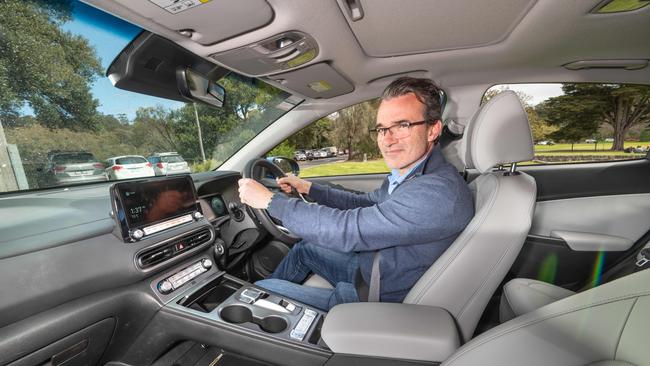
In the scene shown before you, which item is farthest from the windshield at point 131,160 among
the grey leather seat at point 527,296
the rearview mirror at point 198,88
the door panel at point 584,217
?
the door panel at point 584,217

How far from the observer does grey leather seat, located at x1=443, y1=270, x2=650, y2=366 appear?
531 mm

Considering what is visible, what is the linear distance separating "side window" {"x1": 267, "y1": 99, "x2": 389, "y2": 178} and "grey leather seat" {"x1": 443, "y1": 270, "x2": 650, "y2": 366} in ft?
7.15

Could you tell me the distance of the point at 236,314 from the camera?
1294mm

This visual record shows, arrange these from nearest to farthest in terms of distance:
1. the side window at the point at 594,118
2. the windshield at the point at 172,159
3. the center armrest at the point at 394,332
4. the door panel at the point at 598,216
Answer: the center armrest at the point at 394,332 → the windshield at the point at 172,159 → the door panel at the point at 598,216 → the side window at the point at 594,118

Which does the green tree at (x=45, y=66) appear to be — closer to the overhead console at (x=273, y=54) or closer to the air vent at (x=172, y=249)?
the overhead console at (x=273, y=54)

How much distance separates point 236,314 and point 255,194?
1.74 feet

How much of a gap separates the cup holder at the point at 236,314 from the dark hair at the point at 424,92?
1154 mm

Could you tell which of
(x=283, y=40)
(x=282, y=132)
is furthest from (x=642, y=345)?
(x=282, y=132)

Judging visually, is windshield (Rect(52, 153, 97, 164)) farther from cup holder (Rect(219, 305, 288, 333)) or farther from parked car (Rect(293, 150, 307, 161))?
parked car (Rect(293, 150, 307, 161))

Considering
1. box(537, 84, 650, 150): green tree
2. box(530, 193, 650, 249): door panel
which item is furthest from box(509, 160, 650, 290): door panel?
box(537, 84, 650, 150): green tree

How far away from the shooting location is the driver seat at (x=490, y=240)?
108cm

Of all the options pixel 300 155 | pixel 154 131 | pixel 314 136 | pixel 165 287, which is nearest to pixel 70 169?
pixel 154 131

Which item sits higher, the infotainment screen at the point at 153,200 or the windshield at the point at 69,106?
the windshield at the point at 69,106

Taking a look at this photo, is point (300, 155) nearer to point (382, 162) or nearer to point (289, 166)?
point (289, 166)
